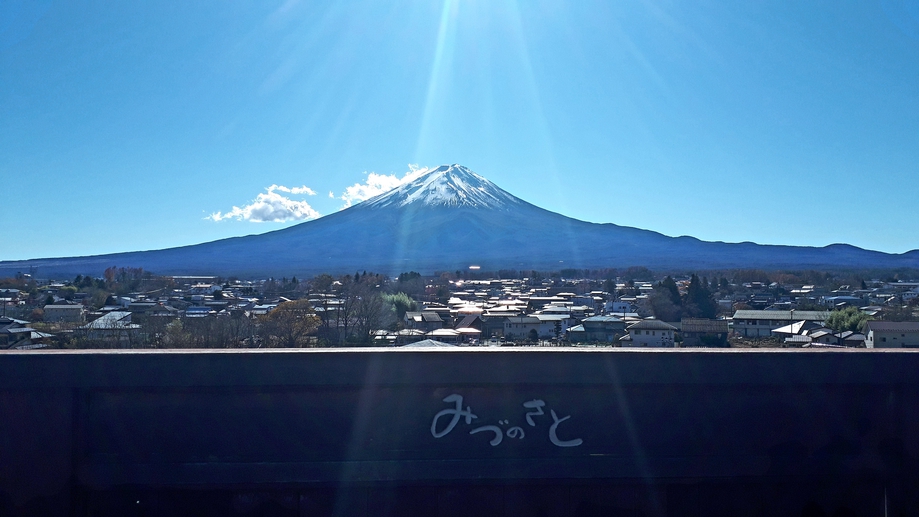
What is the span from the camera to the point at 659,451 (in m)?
3.87

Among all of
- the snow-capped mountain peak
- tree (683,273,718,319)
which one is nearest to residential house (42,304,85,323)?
tree (683,273,718,319)

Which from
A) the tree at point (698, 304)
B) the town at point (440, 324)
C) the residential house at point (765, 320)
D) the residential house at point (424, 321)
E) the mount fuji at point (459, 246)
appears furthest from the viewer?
the mount fuji at point (459, 246)

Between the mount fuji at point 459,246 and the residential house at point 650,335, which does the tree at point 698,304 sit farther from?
the mount fuji at point 459,246

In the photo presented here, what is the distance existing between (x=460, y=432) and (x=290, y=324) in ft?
40.9

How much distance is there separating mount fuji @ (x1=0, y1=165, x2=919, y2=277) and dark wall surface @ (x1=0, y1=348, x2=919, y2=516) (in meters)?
77.0

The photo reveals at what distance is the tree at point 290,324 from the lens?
45.3 ft

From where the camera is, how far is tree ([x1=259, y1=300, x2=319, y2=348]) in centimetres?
1381

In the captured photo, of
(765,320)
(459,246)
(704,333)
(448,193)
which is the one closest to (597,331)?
(704,333)

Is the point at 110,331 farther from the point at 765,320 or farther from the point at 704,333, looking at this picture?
the point at 765,320

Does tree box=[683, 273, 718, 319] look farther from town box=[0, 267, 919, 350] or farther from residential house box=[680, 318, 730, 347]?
residential house box=[680, 318, 730, 347]

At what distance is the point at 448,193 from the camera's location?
390 ft

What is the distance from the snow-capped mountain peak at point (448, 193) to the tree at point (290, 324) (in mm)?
96786

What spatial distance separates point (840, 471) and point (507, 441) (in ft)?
6.08

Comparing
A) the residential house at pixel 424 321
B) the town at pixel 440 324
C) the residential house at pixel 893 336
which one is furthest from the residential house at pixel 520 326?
the residential house at pixel 893 336
